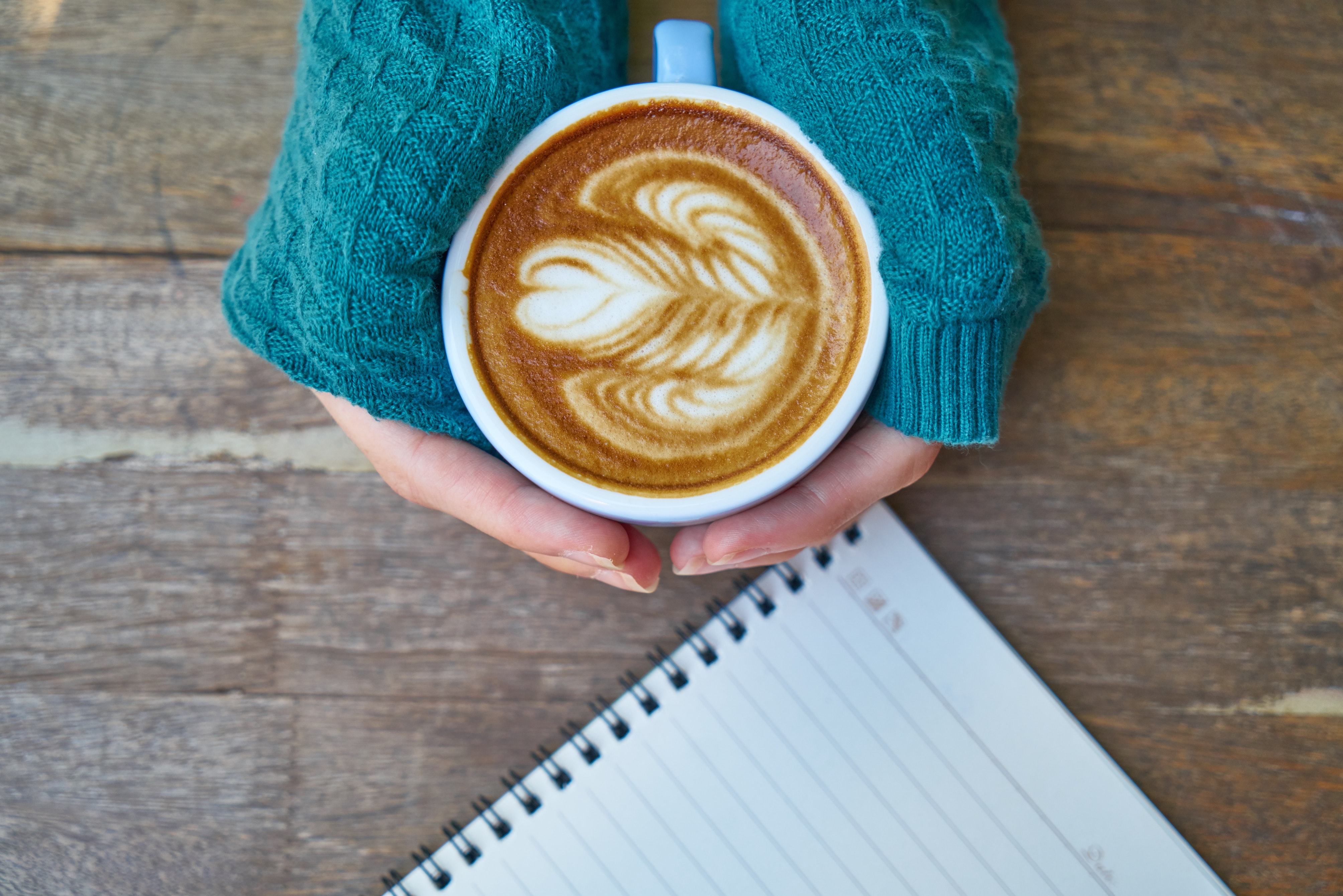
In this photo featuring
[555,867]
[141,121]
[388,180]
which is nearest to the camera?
[388,180]

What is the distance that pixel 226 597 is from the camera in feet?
2.49

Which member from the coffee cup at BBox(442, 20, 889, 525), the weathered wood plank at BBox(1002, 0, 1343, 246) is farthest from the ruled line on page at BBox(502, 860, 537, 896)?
the weathered wood plank at BBox(1002, 0, 1343, 246)

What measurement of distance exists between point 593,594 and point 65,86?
2.37ft

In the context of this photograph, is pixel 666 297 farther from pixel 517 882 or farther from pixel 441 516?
pixel 517 882

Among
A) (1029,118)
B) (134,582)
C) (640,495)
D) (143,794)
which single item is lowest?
(143,794)

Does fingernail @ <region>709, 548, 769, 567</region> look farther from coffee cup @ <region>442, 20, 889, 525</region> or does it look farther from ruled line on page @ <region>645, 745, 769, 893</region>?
ruled line on page @ <region>645, 745, 769, 893</region>

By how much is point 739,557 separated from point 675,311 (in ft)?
0.62

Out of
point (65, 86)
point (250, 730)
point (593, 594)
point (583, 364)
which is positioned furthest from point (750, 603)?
point (65, 86)

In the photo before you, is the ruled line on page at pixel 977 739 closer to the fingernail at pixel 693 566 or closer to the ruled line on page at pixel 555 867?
the fingernail at pixel 693 566

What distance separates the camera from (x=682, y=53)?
62cm

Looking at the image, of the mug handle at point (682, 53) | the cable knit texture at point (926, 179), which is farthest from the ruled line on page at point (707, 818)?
the mug handle at point (682, 53)

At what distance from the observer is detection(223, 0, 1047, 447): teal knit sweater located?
0.56 metres

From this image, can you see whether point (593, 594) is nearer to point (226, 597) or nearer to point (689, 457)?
point (689, 457)

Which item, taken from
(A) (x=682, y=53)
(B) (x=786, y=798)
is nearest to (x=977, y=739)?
(B) (x=786, y=798)
